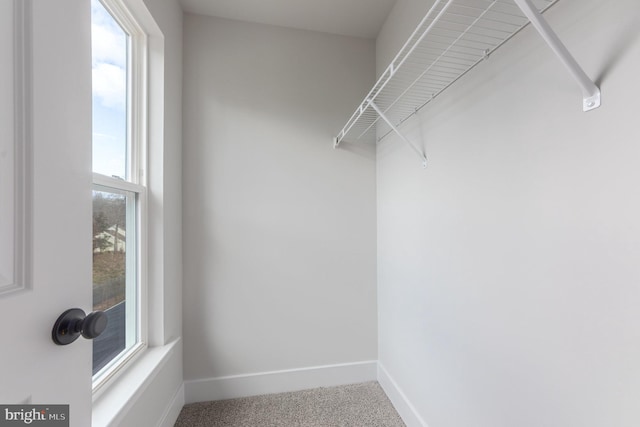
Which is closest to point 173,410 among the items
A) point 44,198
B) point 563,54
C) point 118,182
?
point 118,182

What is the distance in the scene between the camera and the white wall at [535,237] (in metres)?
0.61

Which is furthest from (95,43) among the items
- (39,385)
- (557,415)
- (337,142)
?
(557,415)

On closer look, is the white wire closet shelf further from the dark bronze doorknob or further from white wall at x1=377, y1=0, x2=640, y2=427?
the dark bronze doorknob

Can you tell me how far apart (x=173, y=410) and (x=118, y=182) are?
1.36 metres

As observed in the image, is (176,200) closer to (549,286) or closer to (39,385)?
(39,385)

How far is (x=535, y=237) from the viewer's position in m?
0.80

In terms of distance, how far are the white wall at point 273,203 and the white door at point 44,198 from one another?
1096 millimetres

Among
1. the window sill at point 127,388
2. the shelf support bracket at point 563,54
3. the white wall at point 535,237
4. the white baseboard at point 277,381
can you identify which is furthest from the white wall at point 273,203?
the shelf support bracket at point 563,54

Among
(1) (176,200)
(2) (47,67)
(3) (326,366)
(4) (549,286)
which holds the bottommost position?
(3) (326,366)

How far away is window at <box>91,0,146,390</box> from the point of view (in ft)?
3.62

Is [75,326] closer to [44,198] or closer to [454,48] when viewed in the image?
[44,198]

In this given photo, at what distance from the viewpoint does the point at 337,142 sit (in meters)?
1.89

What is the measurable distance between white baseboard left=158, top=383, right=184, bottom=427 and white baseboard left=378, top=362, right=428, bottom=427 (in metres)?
1.34

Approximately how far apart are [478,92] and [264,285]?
63.7 inches
